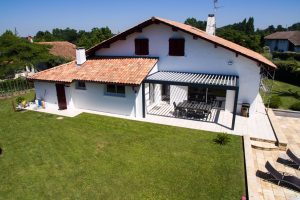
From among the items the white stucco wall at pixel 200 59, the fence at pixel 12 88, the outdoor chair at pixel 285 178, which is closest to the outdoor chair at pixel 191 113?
the white stucco wall at pixel 200 59

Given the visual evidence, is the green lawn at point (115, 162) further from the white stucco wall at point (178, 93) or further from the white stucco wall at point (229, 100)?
the white stucco wall at point (178, 93)

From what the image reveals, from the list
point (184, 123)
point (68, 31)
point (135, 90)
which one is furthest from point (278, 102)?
point (68, 31)

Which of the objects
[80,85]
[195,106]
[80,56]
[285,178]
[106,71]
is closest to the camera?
[285,178]

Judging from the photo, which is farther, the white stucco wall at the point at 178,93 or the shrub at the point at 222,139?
the white stucco wall at the point at 178,93

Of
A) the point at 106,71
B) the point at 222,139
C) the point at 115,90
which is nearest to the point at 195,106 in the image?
the point at 222,139

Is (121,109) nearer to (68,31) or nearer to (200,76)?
(200,76)

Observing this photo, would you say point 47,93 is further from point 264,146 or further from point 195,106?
point 264,146

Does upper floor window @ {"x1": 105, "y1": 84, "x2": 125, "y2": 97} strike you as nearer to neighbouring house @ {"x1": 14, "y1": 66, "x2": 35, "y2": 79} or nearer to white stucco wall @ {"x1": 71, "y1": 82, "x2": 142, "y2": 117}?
white stucco wall @ {"x1": 71, "y1": 82, "x2": 142, "y2": 117}
